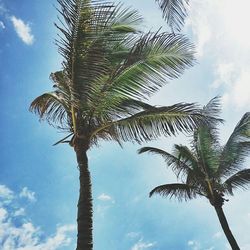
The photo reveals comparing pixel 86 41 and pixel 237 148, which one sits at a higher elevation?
pixel 237 148

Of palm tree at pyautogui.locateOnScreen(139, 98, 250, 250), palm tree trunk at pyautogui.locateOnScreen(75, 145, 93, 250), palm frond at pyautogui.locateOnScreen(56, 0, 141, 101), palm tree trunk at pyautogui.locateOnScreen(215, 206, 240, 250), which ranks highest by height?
palm tree at pyautogui.locateOnScreen(139, 98, 250, 250)

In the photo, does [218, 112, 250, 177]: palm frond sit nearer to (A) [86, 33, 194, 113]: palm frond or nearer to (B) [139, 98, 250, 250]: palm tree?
(B) [139, 98, 250, 250]: palm tree

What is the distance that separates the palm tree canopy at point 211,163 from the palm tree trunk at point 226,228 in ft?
1.25

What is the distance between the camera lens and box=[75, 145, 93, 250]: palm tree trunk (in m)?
6.54

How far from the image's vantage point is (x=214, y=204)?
1678 cm

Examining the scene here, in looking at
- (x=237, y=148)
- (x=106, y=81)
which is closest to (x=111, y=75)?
(x=106, y=81)

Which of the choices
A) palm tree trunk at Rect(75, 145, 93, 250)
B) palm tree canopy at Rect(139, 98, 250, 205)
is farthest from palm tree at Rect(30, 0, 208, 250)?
palm tree canopy at Rect(139, 98, 250, 205)

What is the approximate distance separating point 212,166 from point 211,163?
0.15 metres

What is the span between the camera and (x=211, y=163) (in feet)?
54.9

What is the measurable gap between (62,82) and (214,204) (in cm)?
1178

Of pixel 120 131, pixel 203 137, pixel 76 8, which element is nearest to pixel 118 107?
pixel 120 131

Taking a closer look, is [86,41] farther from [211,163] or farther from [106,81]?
[211,163]

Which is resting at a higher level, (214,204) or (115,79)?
(214,204)

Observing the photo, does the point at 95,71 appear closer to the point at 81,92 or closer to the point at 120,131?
the point at 81,92
